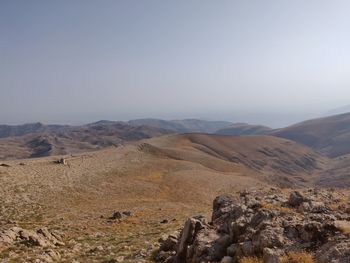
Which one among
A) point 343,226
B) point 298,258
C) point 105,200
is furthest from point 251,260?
point 105,200

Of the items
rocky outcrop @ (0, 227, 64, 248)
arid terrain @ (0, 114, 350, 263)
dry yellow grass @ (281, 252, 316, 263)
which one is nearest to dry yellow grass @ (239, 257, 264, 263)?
dry yellow grass @ (281, 252, 316, 263)

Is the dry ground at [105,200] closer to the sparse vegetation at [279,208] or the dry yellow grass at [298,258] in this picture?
the sparse vegetation at [279,208]

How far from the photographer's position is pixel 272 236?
14.7 metres

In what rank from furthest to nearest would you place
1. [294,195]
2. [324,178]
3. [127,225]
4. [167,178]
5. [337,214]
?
[324,178] < [167,178] < [127,225] < [294,195] < [337,214]

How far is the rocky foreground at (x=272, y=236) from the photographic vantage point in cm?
1311

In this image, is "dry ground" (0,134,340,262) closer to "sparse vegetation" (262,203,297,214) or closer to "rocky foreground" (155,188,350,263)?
"rocky foreground" (155,188,350,263)

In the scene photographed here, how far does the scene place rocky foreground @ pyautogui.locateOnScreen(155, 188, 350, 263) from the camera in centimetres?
1311

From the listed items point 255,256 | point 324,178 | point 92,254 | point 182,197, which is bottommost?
point 324,178

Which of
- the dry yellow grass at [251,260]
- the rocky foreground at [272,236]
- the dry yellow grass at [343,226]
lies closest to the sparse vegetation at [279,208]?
the rocky foreground at [272,236]

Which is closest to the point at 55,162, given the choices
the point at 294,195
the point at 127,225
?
the point at 127,225

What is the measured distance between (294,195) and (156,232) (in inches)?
536

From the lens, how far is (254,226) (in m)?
16.8

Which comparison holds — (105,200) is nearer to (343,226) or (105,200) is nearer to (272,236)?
(272,236)

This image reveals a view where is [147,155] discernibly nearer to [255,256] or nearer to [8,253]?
[8,253]
